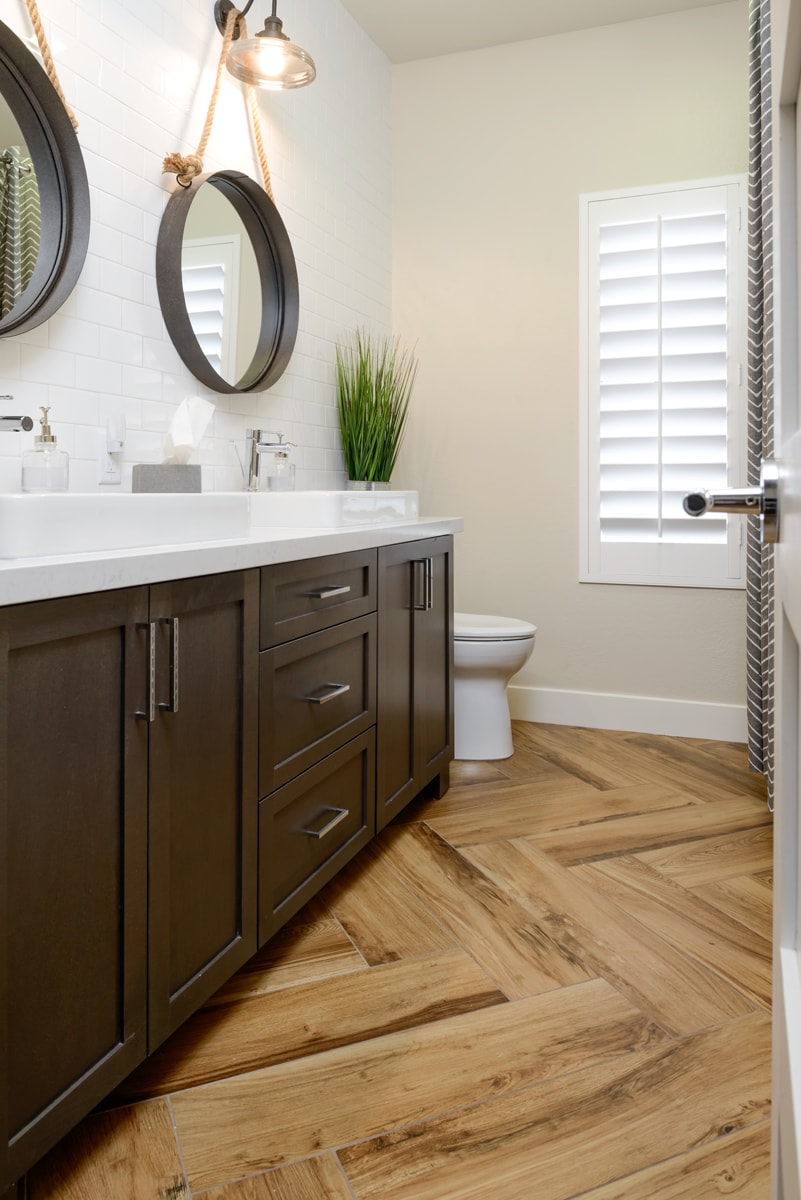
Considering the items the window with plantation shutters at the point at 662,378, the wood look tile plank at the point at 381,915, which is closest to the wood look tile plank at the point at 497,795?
the wood look tile plank at the point at 381,915

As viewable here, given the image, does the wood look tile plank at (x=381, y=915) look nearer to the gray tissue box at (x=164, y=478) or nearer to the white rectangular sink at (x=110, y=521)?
the white rectangular sink at (x=110, y=521)

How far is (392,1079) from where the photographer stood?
1410 millimetres

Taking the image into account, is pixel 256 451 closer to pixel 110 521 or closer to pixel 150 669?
pixel 110 521

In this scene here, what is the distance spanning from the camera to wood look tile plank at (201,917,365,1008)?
5.45ft

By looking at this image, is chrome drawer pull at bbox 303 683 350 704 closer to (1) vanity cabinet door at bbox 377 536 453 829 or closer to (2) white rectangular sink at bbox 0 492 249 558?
(1) vanity cabinet door at bbox 377 536 453 829

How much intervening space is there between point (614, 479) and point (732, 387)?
0.52 meters

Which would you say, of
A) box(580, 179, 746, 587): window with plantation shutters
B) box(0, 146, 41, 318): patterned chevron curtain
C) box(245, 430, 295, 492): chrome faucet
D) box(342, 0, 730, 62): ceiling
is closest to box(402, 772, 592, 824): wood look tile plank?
box(580, 179, 746, 587): window with plantation shutters

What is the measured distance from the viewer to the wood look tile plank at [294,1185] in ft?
3.83

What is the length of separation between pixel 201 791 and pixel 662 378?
2512 millimetres

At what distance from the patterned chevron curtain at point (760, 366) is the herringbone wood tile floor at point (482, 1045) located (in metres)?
0.40

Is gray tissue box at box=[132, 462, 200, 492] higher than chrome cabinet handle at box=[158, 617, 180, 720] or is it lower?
higher

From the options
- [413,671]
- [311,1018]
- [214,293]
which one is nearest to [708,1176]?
[311,1018]

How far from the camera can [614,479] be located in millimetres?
3344

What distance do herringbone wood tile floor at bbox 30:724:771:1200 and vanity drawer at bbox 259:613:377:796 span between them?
0.41 m
